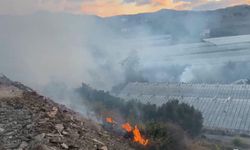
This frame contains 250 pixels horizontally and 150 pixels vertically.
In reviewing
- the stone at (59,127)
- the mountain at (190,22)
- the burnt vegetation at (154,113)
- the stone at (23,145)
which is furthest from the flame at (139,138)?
the mountain at (190,22)

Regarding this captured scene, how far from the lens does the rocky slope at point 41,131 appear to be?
666 cm

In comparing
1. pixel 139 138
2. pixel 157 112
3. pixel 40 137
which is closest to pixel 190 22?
pixel 157 112

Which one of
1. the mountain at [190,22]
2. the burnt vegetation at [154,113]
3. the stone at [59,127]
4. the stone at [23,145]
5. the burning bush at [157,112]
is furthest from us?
the mountain at [190,22]

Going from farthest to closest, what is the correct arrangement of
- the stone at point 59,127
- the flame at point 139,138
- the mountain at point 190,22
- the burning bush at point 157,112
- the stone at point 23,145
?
the mountain at point 190,22, the burning bush at point 157,112, the flame at point 139,138, the stone at point 59,127, the stone at point 23,145

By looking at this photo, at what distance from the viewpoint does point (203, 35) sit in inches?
2190

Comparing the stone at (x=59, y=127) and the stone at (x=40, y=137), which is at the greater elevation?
the stone at (x=40, y=137)

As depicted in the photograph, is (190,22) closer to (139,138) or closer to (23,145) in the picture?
(139,138)

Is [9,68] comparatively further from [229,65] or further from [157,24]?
[157,24]

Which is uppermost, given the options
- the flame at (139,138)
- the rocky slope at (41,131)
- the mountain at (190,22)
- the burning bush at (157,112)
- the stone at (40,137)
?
the stone at (40,137)

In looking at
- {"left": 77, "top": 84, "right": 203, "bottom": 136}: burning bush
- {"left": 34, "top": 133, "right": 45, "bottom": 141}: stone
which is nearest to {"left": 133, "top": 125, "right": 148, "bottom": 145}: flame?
{"left": 34, "top": 133, "right": 45, "bottom": 141}: stone

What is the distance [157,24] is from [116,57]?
28.5m

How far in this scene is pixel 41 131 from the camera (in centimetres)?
706

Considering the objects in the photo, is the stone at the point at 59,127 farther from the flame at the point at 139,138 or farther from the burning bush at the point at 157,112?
the burning bush at the point at 157,112

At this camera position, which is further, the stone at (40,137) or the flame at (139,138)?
the flame at (139,138)
